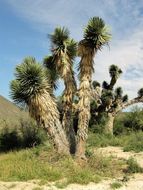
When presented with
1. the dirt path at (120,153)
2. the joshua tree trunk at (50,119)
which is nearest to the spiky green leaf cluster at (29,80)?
the joshua tree trunk at (50,119)

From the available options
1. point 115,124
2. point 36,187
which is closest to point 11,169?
point 36,187

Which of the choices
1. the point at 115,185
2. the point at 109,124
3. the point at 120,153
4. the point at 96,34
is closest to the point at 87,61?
the point at 96,34

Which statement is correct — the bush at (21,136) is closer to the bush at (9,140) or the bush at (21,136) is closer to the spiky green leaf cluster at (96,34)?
the bush at (9,140)

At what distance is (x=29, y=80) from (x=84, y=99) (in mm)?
2469

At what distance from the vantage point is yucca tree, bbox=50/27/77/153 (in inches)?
671

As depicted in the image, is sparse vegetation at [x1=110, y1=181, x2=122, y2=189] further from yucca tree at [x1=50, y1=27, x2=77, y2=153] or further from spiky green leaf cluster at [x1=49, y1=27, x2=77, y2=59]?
spiky green leaf cluster at [x1=49, y1=27, x2=77, y2=59]

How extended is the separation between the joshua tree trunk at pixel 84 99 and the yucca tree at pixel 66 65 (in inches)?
34.3

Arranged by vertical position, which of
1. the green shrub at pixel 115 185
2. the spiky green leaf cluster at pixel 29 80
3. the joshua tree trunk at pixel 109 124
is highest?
the spiky green leaf cluster at pixel 29 80

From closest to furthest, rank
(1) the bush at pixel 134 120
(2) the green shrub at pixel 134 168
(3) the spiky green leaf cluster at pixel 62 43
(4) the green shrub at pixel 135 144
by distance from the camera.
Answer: (2) the green shrub at pixel 134 168 < (3) the spiky green leaf cluster at pixel 62 43 < (4) the green shrub at pixel 135 144 < (1) the bush at pixel 134 120

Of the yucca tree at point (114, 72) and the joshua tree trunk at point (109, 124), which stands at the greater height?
the yucca tree at point (114, 72)

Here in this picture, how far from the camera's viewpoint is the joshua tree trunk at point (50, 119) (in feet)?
53.9

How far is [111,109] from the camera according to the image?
1104 inches

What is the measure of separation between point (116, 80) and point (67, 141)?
11.2 meters

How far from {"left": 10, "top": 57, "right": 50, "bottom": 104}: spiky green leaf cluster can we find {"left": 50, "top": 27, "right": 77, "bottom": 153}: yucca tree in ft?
2.84
